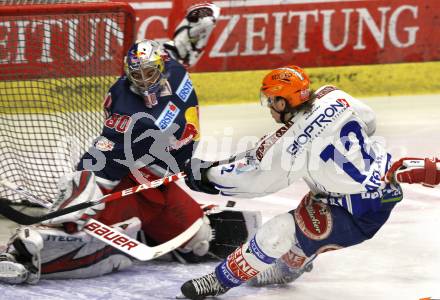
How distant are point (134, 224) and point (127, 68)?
64 cm

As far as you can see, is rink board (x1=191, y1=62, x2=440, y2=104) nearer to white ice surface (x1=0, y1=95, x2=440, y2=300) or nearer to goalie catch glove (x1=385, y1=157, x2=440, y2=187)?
white ice surface (x1=0, y1=95, x2=440, y2=300)

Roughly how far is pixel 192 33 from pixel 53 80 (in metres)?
0.81

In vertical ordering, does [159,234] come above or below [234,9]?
below

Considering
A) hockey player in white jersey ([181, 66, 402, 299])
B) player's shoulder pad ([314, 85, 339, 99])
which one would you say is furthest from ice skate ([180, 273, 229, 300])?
player's shoulder pad ([314, 85, 339, 99])

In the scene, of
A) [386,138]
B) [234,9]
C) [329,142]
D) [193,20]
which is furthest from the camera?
[234,9]

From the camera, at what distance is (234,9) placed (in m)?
6.86

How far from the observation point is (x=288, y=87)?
3756 mm

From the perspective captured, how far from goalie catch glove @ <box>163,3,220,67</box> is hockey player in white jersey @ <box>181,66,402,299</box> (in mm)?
1039

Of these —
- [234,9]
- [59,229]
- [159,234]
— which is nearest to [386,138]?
[234,9]

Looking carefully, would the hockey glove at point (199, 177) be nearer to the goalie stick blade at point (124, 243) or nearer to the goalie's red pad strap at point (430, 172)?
the goalie stick blade at point (124, 243)

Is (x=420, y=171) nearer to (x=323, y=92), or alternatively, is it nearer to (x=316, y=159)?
(x=316, y=159)

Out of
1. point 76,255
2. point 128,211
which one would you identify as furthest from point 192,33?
point 76,255

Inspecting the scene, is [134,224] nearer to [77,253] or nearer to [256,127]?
[77,253]

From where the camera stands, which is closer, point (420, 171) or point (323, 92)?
point (420, 171)
